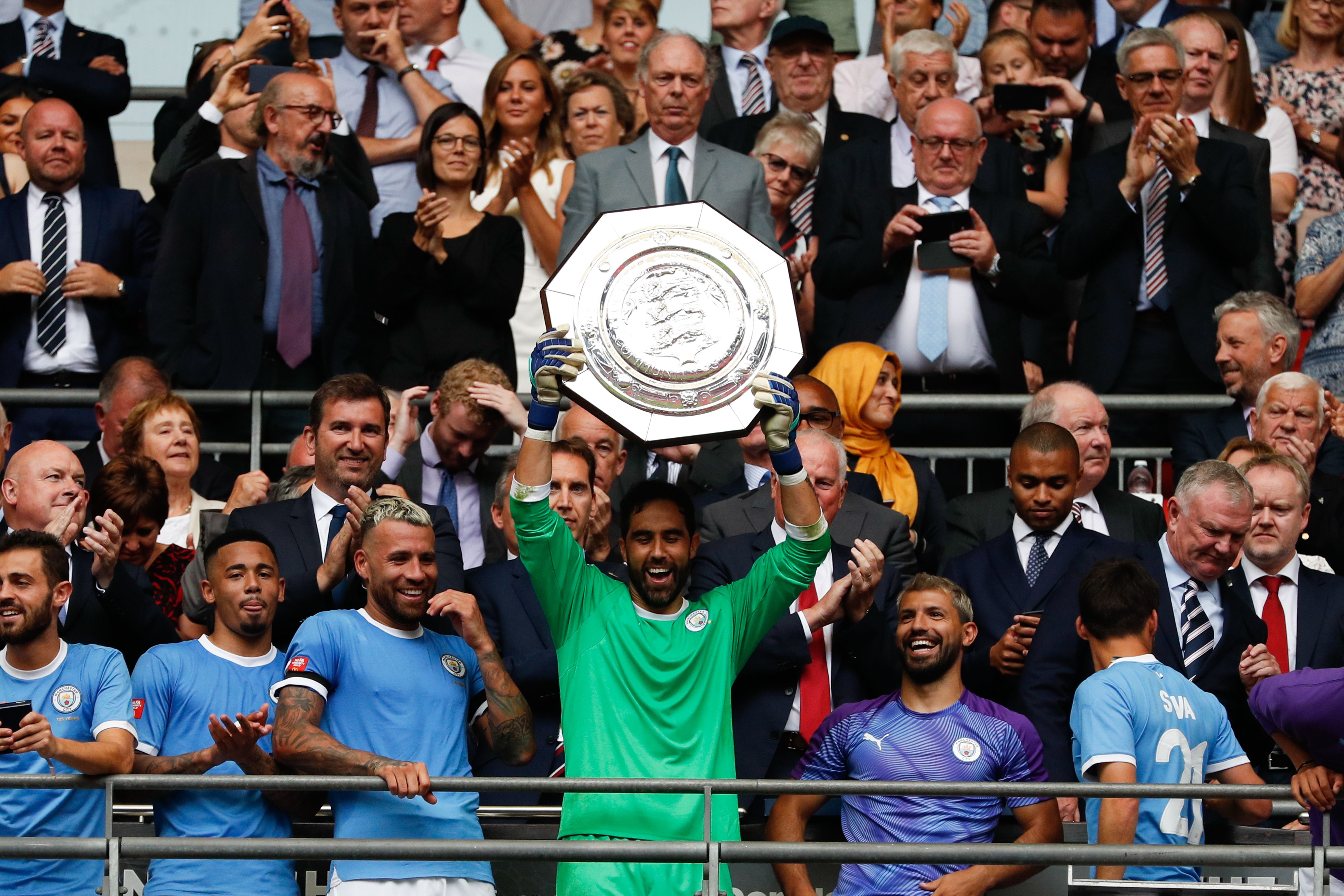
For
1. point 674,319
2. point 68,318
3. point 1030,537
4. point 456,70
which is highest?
point 456,70

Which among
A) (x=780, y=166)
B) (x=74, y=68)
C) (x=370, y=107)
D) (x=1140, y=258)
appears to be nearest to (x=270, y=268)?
(x=370, y=107)

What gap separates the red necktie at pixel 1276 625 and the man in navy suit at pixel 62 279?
5.61 meters

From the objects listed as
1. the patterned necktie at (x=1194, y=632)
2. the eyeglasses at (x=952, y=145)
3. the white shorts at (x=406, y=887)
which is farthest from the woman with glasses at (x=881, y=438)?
the white shorts at (x=406, y=887)

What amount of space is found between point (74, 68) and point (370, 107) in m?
1.67

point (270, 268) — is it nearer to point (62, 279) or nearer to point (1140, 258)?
point (62, 279)

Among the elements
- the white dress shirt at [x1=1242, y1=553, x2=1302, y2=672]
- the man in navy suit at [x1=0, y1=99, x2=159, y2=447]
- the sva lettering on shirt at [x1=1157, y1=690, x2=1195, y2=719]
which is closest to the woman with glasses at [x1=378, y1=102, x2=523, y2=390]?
the man in navy suit at [x1=0, y1=99, x2=159, y2=447]

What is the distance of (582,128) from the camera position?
10.3 meters

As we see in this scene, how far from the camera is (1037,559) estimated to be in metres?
7.84

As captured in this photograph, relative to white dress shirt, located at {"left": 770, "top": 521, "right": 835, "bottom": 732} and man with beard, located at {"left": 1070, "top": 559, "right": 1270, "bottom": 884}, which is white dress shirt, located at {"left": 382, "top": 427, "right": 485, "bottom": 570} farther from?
man with beard, located at {"left": 1070, "top": 559, "right": 1270, "bottom": 884}

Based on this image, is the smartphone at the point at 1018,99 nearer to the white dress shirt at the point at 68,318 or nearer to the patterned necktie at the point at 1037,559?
the patterned necktie at the point at 1037,559

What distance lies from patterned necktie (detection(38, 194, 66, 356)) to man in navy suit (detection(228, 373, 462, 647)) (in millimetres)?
2522

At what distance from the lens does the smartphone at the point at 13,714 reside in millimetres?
5879

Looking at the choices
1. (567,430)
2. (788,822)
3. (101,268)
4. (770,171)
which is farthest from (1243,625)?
(101,268)

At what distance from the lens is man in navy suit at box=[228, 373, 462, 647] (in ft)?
23.2
